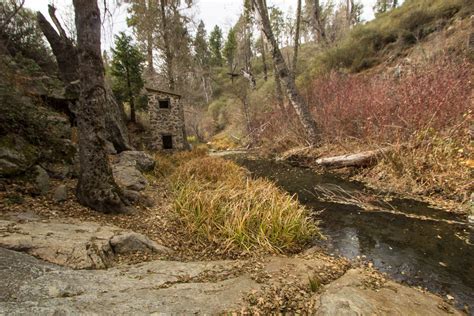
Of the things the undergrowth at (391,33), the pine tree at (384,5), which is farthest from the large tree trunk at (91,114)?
the pine tree at (384,5)

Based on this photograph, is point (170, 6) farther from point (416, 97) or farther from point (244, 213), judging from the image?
point (244, 213)

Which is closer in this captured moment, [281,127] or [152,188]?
[152,188]

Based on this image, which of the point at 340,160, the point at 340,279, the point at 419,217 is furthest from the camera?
the point at 340,160

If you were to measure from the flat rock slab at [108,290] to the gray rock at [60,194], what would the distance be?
1907 mm

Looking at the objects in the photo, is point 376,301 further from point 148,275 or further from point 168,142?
point 168,142

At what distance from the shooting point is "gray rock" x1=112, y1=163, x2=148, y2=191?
593 cm

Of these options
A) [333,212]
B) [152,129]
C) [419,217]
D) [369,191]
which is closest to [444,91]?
[369,191]

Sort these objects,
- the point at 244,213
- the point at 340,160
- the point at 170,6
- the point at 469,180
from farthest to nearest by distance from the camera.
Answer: the point at 170,6
the point at 340,160
the point at 469,180
the point at 244,213

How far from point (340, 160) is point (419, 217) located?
3.86m

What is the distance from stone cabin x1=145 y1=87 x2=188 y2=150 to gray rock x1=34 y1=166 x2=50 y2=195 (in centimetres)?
1015

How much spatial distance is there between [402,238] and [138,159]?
7267mm

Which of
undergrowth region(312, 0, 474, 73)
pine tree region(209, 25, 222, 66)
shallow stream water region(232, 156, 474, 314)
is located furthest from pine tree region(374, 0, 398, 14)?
shallow stream water region(232, 156, 474, 314)

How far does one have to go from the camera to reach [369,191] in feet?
20.8

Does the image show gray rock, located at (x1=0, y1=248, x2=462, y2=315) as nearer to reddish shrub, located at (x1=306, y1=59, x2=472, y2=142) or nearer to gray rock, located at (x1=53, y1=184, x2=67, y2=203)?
gray rock, located at (x1=53, y1=184, x2=67, y2=203)
